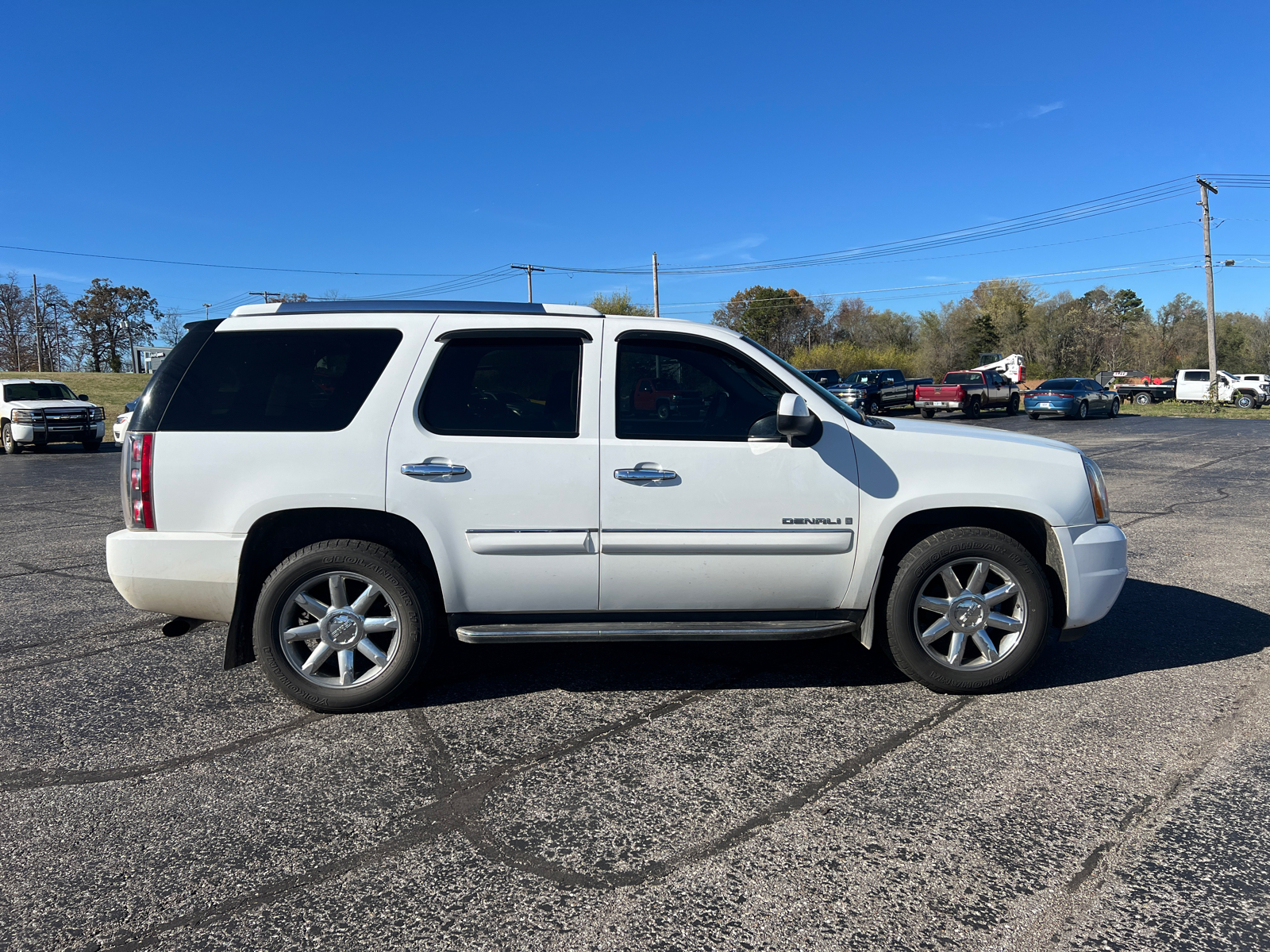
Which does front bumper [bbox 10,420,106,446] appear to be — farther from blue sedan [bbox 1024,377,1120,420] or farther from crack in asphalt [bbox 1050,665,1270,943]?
blue sedan [bbox 1024,377,1120,420]

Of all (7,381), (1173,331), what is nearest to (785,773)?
(7,381)

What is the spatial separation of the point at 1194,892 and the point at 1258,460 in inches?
664

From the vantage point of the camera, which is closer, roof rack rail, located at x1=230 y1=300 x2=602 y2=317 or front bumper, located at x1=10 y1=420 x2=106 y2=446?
roof rack rail, located at x1=230 y1=300 x2=602 y2=317

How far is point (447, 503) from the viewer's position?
12.9 ft

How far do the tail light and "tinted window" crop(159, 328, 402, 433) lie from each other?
0.13m

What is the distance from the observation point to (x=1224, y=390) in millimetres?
42469

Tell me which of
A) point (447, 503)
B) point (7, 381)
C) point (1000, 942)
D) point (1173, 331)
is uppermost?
point (1173, 331)

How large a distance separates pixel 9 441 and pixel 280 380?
76.7 feet

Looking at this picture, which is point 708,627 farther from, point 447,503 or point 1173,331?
point 1173,331

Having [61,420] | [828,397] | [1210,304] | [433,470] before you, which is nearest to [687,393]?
[828,397]

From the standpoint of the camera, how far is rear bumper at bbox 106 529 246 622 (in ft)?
12.9

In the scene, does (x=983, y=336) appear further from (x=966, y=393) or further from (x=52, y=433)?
(x=52, y=433)

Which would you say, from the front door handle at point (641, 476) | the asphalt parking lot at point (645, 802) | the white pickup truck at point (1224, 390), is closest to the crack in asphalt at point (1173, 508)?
the asphalt parking lot at point (645, 802)

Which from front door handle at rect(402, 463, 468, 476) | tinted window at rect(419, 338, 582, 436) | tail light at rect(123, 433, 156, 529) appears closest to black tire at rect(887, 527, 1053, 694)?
tinted window at rect(419, 338, 582, 436)
